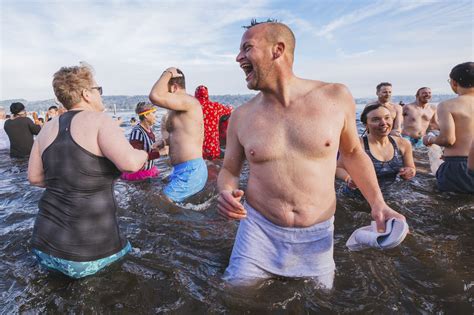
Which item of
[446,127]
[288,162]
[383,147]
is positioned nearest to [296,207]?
[288,162]

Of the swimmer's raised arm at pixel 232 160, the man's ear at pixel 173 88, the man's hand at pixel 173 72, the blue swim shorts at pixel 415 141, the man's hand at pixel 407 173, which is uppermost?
the man's hand at pixel 173 72

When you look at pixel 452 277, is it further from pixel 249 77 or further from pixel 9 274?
pixel 9 274

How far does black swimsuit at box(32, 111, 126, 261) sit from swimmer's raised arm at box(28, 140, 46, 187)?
0.24 ft

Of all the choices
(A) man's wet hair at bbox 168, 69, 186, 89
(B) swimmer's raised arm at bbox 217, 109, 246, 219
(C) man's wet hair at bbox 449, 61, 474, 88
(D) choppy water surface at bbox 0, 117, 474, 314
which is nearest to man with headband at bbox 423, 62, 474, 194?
(C) man's wet hair at bbox 449, 61, 474, 88

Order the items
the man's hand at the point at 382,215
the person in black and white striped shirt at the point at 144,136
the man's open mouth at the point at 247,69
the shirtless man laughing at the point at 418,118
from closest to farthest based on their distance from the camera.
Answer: the man's hand at the point at 382,215 → the man's open mouth at the point at 247,69 → the person in black and white striped shirt at the point at 144,136 → the shirtless man laughing at the point at 418,118

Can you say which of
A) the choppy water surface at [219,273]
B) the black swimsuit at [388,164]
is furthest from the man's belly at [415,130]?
the black swimsuit at [388,164]

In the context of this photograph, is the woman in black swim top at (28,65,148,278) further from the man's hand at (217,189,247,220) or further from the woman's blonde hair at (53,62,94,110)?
the man's hand at (217,189,247,220)

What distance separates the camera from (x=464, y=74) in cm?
398

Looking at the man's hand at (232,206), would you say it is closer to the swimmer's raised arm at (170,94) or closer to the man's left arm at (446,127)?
the swimmer's raised arm at (170,94)

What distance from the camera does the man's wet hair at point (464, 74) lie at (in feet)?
12.8

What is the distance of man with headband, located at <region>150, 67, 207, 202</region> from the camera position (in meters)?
4.06

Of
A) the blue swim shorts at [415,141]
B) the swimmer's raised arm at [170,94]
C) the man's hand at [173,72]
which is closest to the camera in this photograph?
the swimmer's raised arm at [170,94]

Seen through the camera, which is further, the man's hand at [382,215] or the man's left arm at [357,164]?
the man's left arm at [357,164]

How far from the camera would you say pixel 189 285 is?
8.86 feet
